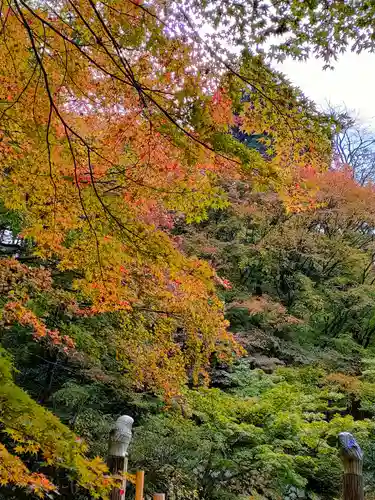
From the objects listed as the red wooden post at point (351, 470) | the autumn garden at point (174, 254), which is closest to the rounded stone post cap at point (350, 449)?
the red wooden post at point (351, 470)

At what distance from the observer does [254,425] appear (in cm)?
641

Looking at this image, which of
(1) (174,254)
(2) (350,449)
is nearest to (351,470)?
(2) (350,449)

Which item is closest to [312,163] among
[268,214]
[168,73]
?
[168,73]

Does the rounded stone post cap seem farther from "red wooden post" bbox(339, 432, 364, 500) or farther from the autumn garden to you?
the autumn garden

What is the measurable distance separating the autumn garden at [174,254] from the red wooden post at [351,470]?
4.37ft

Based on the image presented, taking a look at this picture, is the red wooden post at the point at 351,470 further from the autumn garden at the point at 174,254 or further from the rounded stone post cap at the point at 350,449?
the autumn garden at the point at 174,254

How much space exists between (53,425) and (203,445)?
17.3 feet

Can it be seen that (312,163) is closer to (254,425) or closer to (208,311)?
(208,311)

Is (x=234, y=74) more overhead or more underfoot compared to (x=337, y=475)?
more overhead

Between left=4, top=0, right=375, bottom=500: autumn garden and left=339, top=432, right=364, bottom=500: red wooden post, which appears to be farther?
left=339, top=432, right=364, bottom=500: red wooden post

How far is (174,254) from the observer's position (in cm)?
308

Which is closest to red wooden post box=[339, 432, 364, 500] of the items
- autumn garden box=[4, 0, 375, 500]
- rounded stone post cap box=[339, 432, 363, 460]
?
rounded stone post cap box=[339, 432, 363, 460]

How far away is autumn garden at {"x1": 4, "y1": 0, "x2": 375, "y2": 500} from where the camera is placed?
8.30ft

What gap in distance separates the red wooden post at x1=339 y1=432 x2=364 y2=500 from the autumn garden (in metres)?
1.33
